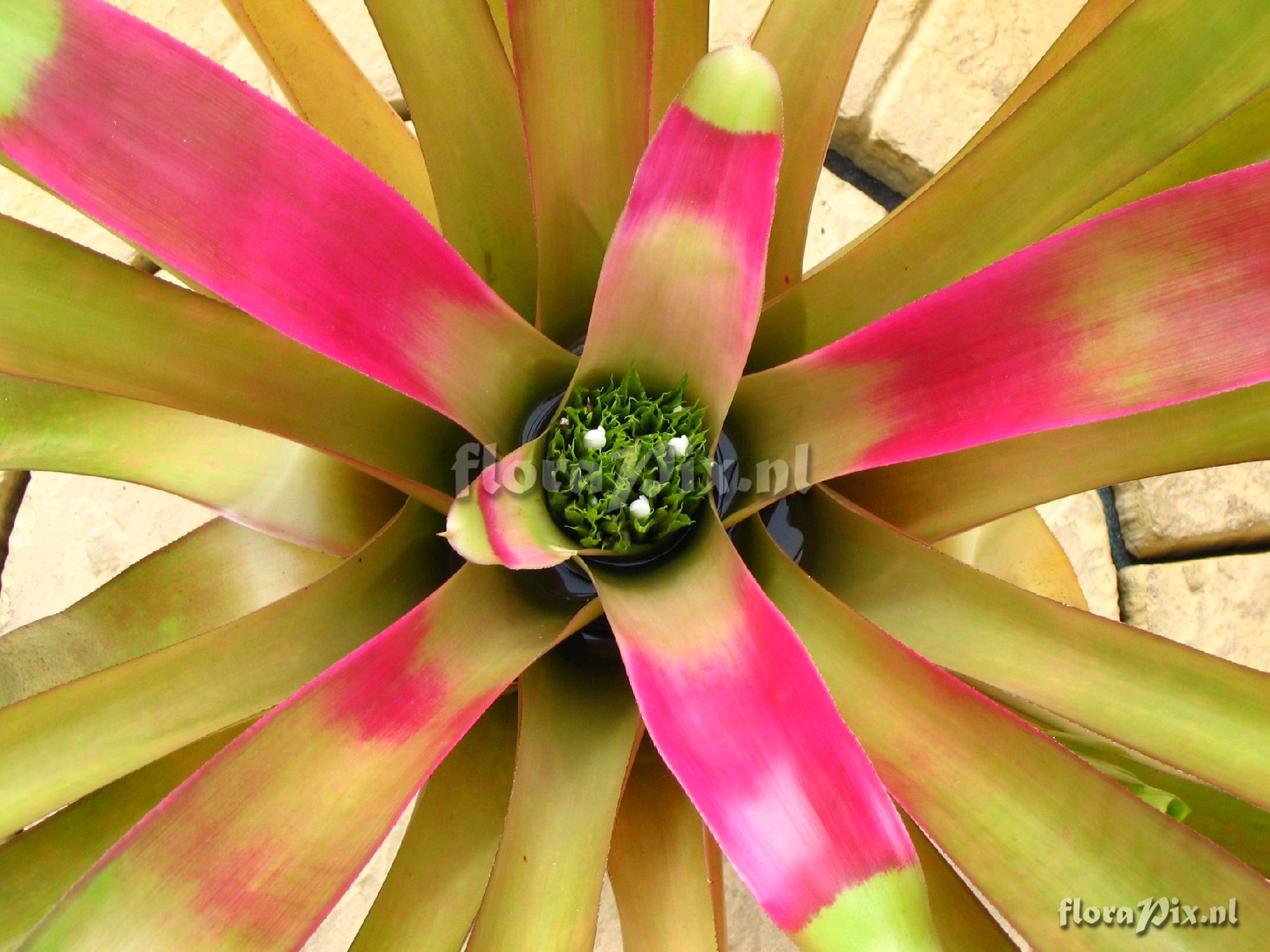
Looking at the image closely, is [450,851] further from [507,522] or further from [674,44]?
[674,44]

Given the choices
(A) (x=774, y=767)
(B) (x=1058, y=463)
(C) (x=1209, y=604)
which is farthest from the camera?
(C) (x=1209, y=604)

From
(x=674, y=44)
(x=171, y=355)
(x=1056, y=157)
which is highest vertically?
(x=674, y=44)

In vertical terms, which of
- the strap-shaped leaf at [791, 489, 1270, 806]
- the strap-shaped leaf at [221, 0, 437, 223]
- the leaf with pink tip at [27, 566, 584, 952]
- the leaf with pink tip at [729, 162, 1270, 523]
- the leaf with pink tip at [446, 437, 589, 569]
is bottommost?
the leaf with pink tip at [27, 566, 584, 952]

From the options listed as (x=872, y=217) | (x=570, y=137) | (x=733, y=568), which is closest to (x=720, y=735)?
(x=733, y=568)

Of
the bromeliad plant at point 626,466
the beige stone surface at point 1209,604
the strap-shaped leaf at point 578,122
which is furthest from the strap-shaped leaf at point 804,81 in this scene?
the beige stone surface at point 1209,604

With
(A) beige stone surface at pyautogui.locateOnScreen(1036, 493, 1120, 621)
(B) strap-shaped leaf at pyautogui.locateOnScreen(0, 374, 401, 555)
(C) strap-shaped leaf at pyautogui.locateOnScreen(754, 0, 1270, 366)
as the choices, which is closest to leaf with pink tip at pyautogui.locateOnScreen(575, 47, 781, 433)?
(C) strap-shaped leaf at pyautogui.locateOnScreen(754, 0, 1270, 366)

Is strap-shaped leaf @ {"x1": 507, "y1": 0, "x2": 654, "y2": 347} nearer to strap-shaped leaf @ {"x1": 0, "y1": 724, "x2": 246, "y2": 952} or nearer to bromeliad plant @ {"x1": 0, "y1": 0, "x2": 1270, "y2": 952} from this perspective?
bromeliad plant @ {"x1": 0, "y1": 0, "x2": 1270, "y2": 952}

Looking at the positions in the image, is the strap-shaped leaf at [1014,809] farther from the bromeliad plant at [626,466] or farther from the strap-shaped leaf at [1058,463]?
the strap-shaped leaf at [1058,463]

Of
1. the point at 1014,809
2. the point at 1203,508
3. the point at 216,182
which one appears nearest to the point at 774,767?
the point at 1014,809
